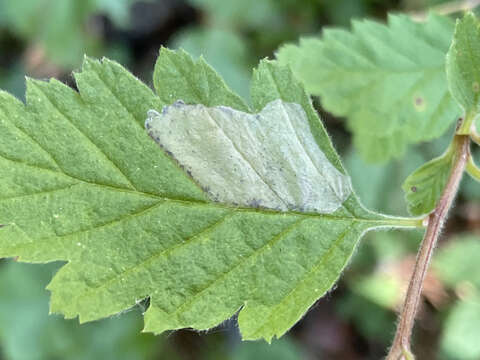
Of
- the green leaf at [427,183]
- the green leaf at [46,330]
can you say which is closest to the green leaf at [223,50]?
the green leaf at [46,330]

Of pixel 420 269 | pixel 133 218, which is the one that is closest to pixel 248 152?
pixel 133 218

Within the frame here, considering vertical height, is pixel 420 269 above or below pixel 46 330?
above


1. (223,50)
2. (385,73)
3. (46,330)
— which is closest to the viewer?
(385,73)

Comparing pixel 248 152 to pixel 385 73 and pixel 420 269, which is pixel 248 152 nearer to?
pixel 420 269

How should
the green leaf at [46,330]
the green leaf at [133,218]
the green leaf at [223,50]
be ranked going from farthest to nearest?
the green leaf at [223,50], the green leaf at [46,330], the green leaf at [133,218]

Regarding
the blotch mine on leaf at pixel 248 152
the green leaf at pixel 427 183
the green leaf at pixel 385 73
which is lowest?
the green leaf at pixel 427 183

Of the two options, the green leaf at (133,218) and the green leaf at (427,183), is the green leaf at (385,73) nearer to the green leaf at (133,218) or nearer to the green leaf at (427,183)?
the green leaf at (427,183)

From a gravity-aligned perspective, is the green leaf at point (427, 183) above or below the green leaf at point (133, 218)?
below
